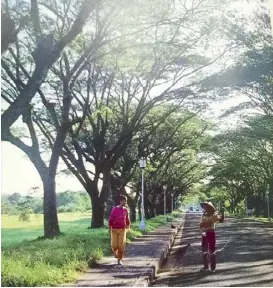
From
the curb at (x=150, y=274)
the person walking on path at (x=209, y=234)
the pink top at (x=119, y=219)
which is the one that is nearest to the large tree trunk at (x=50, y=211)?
the pink top at (x=119, y=219)

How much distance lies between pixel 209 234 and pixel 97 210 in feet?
10.6

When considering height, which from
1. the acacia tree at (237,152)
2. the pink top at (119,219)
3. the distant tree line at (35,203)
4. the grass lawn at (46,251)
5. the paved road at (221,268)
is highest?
the acacia tree at (237,152)

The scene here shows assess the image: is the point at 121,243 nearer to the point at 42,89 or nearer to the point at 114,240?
the point at 114,240

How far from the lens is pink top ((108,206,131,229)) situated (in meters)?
6.25

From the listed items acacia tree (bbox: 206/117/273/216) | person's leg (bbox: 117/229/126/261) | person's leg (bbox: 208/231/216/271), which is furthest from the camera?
acacia tree (bbox: 206/117/273/216)

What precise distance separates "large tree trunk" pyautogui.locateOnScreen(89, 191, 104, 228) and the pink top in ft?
6.32

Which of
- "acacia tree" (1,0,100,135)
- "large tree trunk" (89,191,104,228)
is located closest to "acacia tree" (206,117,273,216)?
"large tree trunk" (89,191,104,228)

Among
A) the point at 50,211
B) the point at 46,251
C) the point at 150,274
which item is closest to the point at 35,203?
the point at 50,211

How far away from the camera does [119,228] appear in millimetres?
6258

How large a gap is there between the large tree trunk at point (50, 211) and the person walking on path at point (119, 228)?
63 centimetres

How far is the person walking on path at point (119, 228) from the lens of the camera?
6.22 m

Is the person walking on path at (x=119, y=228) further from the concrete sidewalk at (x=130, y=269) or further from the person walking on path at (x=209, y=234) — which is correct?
the person walking on path at (x=209, y=234)

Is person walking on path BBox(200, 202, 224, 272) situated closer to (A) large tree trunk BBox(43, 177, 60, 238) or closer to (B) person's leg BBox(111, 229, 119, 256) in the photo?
(B) person's leg BBox(111, 229, 119, 256)

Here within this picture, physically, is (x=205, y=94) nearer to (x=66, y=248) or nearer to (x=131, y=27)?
(x=131, y=27)
